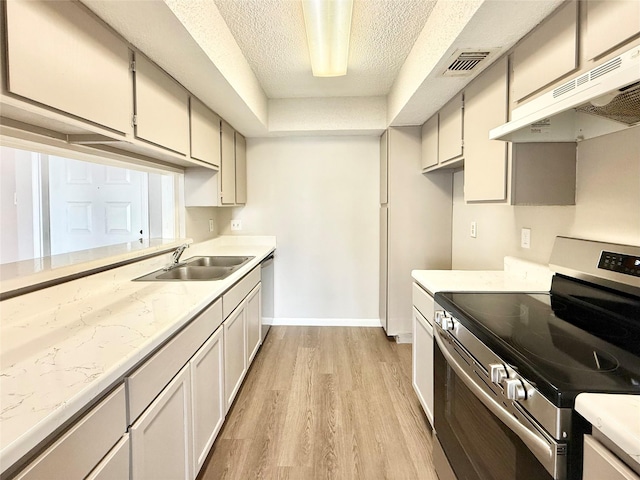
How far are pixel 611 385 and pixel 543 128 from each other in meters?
1.11

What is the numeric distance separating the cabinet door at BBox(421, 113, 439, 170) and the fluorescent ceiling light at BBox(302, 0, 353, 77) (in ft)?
2.89

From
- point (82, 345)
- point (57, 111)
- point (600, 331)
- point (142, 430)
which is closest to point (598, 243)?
point (600, 331)

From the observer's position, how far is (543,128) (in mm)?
1458

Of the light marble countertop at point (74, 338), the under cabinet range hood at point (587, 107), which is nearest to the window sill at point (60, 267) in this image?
the light marble countertop at point (74, 338)

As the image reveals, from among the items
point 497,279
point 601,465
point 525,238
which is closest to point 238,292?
point 497,279

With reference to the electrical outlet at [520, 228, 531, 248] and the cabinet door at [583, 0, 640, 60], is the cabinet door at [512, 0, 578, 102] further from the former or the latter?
the electrical outlet at [520, 228, 531, 248]

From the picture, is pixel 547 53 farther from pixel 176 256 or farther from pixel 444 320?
pixel 176 256

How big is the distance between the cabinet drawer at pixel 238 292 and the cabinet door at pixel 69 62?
40.9 inches

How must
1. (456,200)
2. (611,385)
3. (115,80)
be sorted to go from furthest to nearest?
(456,200), (115,80), (611,385)

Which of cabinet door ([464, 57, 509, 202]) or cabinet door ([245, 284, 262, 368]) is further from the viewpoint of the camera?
cabinet door ([245, 284, 262, 368])

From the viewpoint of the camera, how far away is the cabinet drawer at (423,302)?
71.8 inches

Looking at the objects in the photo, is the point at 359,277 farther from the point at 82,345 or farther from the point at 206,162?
the point at 82,345

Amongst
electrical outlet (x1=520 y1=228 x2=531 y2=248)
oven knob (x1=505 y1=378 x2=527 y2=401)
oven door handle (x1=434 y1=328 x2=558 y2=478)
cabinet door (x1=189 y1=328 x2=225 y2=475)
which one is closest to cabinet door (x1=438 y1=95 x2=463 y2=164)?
electrical outlet (x1=520 y1=228 x2=531 y2=248)

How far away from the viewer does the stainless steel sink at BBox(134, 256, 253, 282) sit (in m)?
2.17
